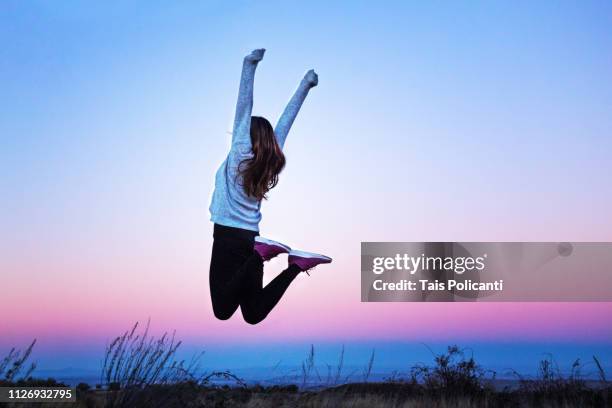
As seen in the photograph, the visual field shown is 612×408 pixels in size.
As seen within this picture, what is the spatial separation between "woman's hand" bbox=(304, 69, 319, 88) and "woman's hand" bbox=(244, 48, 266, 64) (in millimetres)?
617

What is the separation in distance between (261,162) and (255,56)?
0.78m

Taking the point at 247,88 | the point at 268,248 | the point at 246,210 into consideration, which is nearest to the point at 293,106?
the point at 247,88

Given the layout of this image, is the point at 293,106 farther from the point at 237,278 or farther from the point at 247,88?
the point at 237,278

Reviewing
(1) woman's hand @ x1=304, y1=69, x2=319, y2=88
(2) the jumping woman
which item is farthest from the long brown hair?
(1) woman's hand @ x1=304, y1=69, x2=319, y2=88

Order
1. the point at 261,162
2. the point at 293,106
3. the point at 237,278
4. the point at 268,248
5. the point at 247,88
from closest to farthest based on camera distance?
the point at 247,88, the point at 261,162, the point at 237,278, the point at 268,248, the point at 293,106

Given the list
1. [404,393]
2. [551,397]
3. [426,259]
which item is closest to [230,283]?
[404,393]

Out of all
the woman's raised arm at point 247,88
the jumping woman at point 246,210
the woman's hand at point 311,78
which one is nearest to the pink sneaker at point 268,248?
the jumping woman at point 246,210

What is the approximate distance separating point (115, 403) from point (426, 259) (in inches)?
210

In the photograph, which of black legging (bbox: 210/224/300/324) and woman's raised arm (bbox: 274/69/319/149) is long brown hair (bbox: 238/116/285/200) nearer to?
woman's raised arm (bbox: 274/69/319/149)

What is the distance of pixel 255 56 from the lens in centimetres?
506

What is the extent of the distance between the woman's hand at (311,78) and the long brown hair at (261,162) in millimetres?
554

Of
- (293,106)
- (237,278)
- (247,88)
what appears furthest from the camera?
(293,106)

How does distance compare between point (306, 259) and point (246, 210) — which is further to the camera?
point (306, 259)

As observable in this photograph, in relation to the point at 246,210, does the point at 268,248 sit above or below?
below
